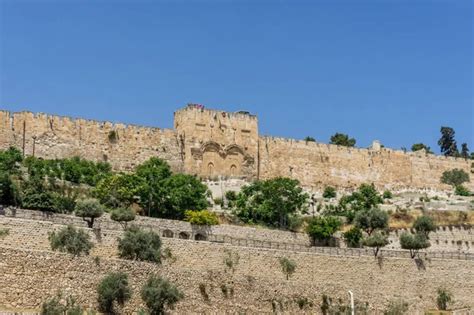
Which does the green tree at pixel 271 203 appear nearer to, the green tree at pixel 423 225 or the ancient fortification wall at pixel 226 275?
the green tree at pixel 423 225

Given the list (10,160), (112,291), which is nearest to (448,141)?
(10,160)

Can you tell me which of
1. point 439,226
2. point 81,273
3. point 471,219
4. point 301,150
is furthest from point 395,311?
point 301,150

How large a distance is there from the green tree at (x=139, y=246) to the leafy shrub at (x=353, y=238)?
1664 cm

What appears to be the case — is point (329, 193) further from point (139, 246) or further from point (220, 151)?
point (139, 246)

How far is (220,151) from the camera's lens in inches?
2334

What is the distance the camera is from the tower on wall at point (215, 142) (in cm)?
5841

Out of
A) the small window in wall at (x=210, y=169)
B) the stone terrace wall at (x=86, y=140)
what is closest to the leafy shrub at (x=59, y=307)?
the stone terrace wall at (x=86, y=140)

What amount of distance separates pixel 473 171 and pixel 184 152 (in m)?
27.4

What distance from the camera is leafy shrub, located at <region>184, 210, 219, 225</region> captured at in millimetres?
44097

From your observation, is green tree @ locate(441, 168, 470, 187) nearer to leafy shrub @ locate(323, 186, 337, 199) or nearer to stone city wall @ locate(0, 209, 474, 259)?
leafy shrub @ locate(323, 186, 337, 199)

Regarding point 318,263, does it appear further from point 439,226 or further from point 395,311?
point 439,226

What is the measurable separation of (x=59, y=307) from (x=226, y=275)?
28.7ft

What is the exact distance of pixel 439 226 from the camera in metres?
53.7

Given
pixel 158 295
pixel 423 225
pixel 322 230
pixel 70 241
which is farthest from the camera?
pixel 423 225
